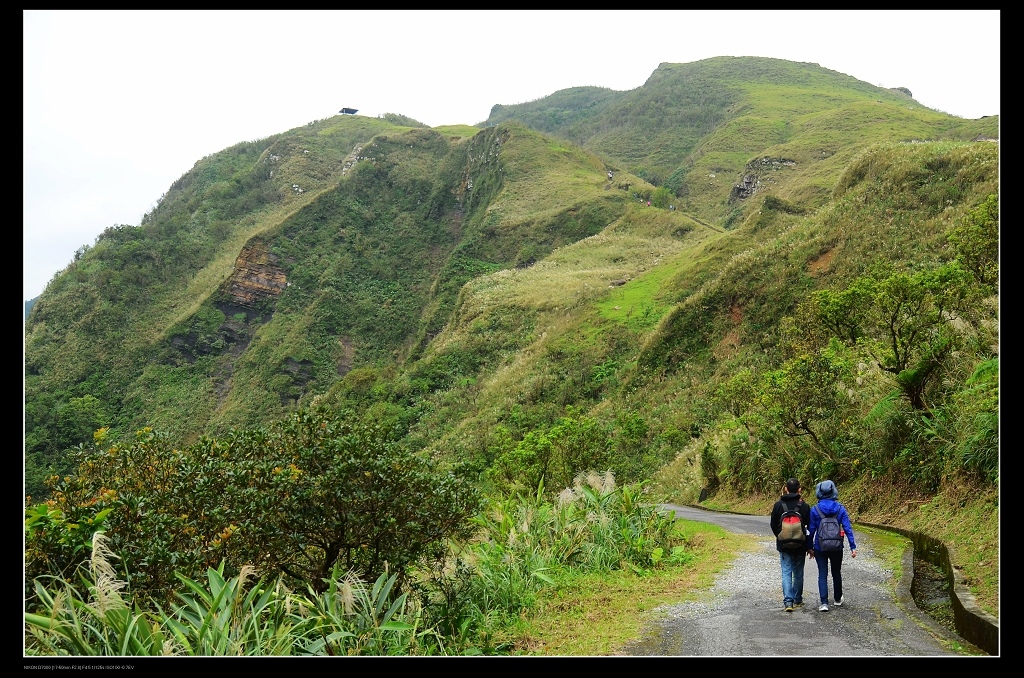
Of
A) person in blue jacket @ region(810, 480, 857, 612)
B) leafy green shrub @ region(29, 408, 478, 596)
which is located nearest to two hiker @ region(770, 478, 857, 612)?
person in blue jacket @ region(810, 480, 857, 612)

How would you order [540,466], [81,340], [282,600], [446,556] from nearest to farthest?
[282,600], [446,556], [540,466], [81,340]

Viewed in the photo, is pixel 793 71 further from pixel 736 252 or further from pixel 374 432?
pixel 374 432

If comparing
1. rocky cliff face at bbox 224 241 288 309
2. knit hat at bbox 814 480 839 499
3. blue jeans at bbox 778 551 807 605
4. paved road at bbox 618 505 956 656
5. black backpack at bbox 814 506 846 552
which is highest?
rocky cliff face at bbox 224 241 288 309

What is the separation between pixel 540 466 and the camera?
48.5ft

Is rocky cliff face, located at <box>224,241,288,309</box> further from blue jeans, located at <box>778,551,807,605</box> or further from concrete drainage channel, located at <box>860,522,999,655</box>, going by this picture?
→ blue jeans, located at <box>778,551,807,605</box>

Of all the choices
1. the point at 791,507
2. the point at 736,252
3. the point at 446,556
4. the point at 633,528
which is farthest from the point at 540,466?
the point at 736,252

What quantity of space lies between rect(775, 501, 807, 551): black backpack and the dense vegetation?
1.46 m

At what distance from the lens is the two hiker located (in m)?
6.37

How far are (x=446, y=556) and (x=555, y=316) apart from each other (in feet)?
132

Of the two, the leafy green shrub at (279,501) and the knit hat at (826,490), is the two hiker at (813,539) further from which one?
the leafy green shrub at (279,501)

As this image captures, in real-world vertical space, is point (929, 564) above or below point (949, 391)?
below

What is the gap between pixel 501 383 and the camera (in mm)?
38938
